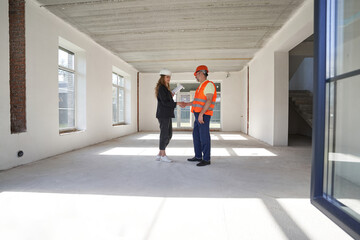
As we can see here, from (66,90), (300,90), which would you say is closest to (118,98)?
(66,90)

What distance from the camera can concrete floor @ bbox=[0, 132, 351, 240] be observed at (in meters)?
1.41

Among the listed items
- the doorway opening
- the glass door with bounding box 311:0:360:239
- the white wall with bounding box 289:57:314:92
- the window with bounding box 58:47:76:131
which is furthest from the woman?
the white wall with bounding box 289:57:314:92

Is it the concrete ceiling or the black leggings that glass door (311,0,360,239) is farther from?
the concrete ceiling

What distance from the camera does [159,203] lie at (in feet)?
6.07

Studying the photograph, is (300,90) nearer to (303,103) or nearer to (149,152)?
(303,103)

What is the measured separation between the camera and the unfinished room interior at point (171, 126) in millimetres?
1560

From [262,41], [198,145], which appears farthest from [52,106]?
[262,41]

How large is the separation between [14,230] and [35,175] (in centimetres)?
149

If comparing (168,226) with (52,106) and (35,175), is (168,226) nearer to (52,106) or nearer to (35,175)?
(35,175)

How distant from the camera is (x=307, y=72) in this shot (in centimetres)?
867

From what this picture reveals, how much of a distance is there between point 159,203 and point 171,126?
1.78 m

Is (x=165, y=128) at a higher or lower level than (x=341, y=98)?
lower

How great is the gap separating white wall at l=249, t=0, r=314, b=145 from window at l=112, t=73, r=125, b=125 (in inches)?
189

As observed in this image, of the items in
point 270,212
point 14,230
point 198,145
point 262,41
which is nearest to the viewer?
point 14,230
